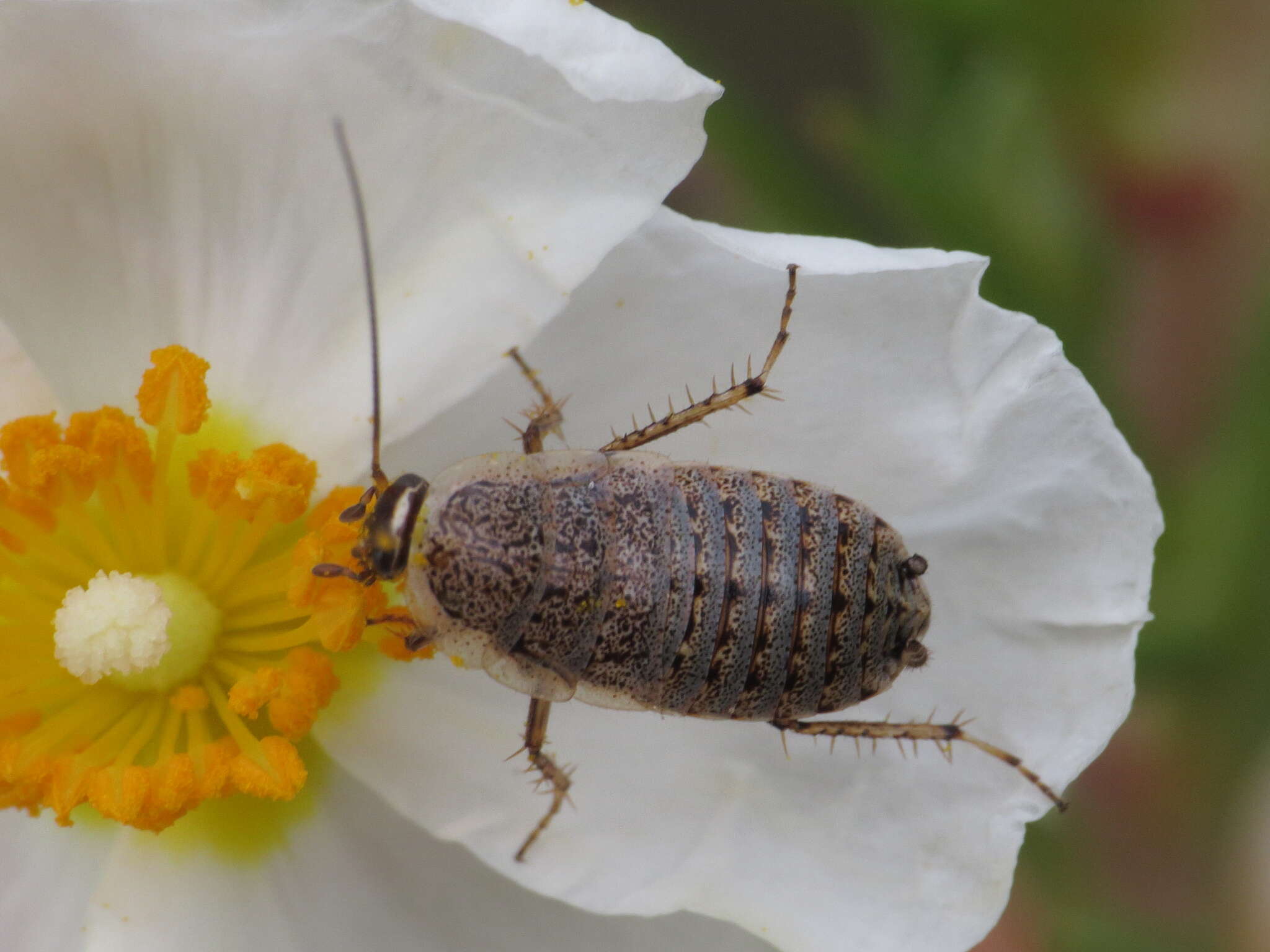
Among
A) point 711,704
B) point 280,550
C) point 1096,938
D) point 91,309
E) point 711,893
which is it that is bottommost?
point 1096,938

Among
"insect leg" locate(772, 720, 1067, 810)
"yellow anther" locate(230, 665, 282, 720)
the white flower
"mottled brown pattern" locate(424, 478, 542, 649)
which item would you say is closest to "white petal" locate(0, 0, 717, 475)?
the white flower

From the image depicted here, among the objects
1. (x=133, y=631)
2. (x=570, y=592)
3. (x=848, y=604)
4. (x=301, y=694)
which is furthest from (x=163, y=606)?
(x=848, y=604)

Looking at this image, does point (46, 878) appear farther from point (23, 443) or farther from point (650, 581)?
point (650, 581)

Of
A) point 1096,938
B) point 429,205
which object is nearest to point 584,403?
point 429,205

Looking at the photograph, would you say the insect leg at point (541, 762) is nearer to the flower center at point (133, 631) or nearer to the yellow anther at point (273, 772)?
the yellow anther at point (273, 772)

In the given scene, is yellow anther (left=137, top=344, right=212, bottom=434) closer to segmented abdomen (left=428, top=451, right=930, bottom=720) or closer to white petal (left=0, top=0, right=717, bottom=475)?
white petal (left=0, top=0, right=717, bottom=475)

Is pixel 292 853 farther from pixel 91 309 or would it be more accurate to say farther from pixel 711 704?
pixel 91 309

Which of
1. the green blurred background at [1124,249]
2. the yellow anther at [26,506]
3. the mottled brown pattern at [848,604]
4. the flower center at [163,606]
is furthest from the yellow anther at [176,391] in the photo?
the green blurred background at [1124,249]
